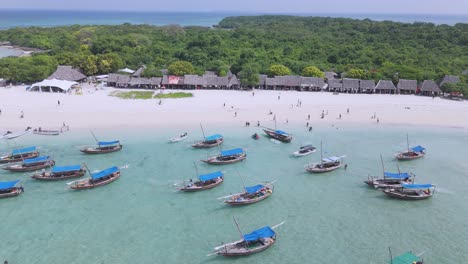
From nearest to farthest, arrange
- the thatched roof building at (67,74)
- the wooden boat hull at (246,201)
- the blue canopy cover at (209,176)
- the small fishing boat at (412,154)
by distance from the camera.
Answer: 1. the wooden boat hull at (246,201)
2. the blue canopy cover at (209,176)
3. the small fishing boat at (412,154)
4. the thatched roof building at (67,74)

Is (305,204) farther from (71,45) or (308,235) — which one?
(71,45)

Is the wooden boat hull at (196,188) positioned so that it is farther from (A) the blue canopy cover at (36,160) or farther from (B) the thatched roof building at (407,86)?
(B) the thatched roof building at (407,86)

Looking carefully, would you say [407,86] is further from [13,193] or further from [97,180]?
[13,193]

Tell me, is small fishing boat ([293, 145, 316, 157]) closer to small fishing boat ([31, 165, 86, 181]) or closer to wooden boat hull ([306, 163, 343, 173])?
wooden boat hull ([306, 163, 343, 173])

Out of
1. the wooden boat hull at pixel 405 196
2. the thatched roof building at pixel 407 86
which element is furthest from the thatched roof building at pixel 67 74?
the wooden boat hull at pixel 405 196

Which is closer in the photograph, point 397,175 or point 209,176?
point 209,176

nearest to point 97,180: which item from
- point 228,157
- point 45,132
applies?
point 228,157

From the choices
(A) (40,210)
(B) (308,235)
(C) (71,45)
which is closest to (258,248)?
(B) (308,235)
